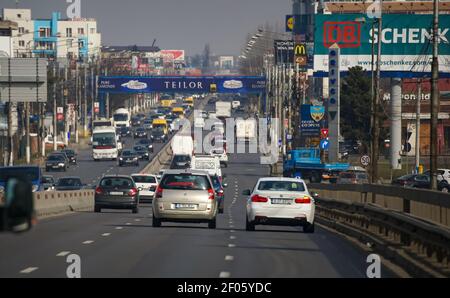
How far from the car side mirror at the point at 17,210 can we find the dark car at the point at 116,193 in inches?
1359

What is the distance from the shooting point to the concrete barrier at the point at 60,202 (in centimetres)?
4091

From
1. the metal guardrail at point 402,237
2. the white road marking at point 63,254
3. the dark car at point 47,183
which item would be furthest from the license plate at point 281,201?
the dark car at point 47,183

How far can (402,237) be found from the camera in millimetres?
22453

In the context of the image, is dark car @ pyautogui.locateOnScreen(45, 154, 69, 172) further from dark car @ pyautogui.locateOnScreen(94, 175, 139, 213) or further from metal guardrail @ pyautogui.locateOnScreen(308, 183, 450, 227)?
dark car @ pyautogui.locateOnScreen(94, 175, 139, 213)

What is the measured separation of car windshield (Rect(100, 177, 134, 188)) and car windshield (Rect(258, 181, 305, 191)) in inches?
501

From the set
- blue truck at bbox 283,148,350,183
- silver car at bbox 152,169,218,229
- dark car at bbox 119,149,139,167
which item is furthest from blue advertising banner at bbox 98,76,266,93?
silver car at bbox 152,169,218,229

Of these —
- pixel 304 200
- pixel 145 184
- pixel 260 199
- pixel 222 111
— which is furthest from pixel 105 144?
pixel 304 200

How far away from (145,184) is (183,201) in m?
24.5

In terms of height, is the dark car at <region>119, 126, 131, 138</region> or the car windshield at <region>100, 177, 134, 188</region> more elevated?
the dark car at <region>119, 126, 131, 138</region>

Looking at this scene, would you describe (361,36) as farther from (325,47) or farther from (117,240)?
(117,240)

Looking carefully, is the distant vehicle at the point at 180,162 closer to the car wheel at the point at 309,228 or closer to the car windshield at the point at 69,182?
the car windshield at the point at 69,182

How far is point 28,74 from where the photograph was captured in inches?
2376

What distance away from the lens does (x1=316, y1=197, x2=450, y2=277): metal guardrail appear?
1780cm

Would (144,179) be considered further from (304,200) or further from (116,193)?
(304,200)
